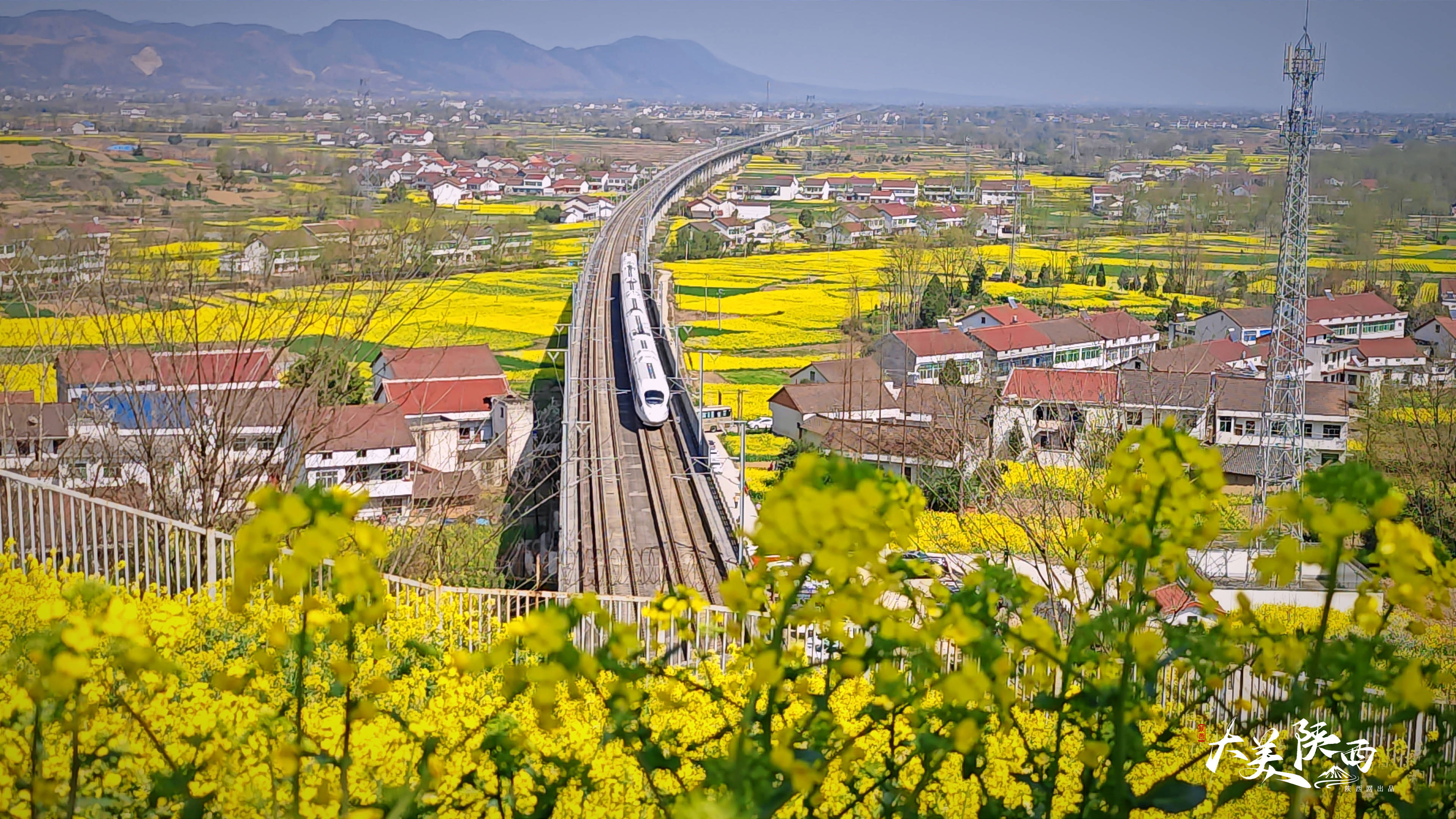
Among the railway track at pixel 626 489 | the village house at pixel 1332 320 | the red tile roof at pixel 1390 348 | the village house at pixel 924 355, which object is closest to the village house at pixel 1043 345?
the village house at pixel 924 355

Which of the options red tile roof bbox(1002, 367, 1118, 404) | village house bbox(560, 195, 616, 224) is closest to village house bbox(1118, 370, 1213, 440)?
red tile roof bbox(1002, 367, 1118, 404)

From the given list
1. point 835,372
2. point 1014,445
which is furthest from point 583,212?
point 1014,445

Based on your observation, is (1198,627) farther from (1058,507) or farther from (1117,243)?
(1117,243)

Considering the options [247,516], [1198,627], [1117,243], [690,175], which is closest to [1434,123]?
[1117,243]

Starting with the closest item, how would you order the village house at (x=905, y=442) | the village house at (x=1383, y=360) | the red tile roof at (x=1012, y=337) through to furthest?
1. the village house at (x=905, y=442)
2. the village house at (x=1383, y=360)
3. the red tile roof at (x=1012, y=337)

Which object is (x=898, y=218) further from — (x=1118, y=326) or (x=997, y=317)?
(x=1118, y=326)

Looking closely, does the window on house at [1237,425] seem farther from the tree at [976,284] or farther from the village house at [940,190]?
the village house at [940,190]
